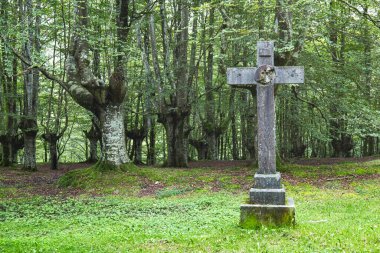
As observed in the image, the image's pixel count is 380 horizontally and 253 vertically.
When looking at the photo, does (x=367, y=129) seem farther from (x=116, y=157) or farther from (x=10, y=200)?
(x=10, y=200)

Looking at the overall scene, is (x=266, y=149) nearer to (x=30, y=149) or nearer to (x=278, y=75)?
(x=278, y=75)

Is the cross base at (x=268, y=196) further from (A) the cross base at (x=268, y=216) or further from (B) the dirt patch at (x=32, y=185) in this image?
(B) the dirt patch at (x=32, y=185)

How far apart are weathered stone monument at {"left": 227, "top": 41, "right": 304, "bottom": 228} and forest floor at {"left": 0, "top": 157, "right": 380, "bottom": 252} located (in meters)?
0.34

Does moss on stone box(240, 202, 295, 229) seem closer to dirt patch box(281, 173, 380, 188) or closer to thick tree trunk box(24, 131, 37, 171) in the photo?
dirt patch box(281, 173, 380, 188)

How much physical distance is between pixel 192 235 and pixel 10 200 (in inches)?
334

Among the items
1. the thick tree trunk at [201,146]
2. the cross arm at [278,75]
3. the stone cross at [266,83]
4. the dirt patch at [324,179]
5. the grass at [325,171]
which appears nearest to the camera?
the stone cross at [266,83]

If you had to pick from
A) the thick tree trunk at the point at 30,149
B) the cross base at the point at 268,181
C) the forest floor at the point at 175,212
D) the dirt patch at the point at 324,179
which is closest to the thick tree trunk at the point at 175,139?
the forest floor at the point at 175,212

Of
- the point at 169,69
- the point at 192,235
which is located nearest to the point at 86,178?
the point at 169,69

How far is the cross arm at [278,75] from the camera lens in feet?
26.1

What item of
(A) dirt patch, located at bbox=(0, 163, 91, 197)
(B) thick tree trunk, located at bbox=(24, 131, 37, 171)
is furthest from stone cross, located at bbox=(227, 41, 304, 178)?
(B) thick tree trunk, located at bbox=(24, 131, 37, 171)

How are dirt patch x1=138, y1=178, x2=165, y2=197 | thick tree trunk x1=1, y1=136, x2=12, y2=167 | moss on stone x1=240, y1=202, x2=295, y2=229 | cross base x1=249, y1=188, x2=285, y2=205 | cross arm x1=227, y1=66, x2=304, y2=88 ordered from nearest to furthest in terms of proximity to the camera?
moss on stone x1=240, y1=202, x2=295, y2=229 → cross base x1=249, y1=188, x2=285, y2=205 → cross arm x1=227, y1=66, x2=304, y2=88 → dirt patch x1=138, y1=178, x2=165, y2=197 → thick tree trunk x1=1, y1=136, x2=12, y2=167

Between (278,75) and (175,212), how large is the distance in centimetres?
445

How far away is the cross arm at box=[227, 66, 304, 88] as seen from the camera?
26.1ft

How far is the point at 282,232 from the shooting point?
6.60 m
